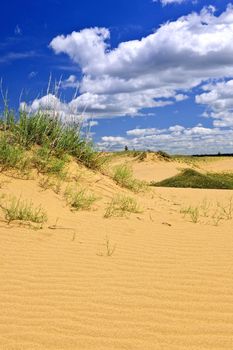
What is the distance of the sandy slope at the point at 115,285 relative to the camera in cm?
322

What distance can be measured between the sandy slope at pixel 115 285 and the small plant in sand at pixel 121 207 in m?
0.24

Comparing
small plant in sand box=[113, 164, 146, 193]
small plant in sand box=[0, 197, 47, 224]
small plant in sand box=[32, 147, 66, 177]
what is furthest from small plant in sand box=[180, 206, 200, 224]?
small plant in sand box=[0, 197, 47, 224]

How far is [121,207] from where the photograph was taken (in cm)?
773

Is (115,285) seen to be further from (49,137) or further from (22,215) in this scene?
(49,137)

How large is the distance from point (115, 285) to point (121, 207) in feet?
11.6

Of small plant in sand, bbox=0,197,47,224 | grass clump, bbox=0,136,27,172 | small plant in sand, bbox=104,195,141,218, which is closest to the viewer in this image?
small plant in sand, bbox=0,197,47,224

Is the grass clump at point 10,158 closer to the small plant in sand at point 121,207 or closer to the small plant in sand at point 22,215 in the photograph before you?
the small plant in sand at point 121,207

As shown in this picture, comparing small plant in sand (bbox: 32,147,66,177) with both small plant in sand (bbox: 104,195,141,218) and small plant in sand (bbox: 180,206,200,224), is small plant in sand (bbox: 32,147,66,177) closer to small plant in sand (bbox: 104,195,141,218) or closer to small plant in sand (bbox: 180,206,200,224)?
small plant in sand (bbox: 104,195,141,218)

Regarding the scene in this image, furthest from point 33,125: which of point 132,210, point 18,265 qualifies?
point 18,265

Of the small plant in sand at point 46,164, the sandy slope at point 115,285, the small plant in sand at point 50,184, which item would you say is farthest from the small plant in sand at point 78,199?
the small plant in sand at point 46,164

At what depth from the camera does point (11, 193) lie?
24.1 ft

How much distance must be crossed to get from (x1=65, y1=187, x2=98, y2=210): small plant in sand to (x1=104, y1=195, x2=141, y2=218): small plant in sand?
337mm

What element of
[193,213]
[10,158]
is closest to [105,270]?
[193,213]

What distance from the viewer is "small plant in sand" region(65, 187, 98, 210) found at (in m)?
7.46
